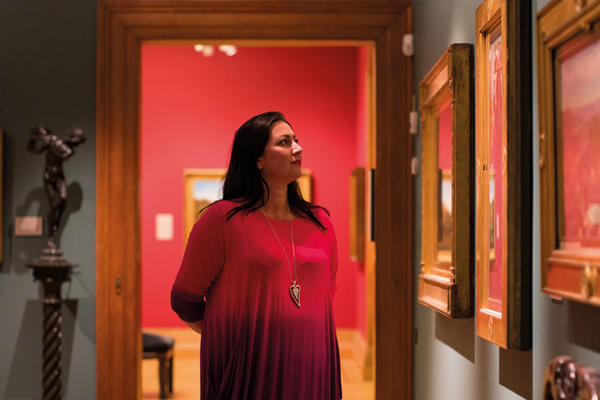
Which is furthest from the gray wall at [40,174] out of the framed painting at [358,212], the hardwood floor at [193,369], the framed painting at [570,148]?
the framed painting at [570,148]

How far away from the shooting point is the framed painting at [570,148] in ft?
4.13

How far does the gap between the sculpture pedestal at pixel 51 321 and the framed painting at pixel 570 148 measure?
248cm

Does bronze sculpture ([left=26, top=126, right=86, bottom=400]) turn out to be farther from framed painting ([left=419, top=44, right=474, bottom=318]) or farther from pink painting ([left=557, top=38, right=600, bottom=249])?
pink painting ([left=557, top=38, right=600, bottom=249])

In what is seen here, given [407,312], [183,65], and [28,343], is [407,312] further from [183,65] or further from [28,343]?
[183,65]

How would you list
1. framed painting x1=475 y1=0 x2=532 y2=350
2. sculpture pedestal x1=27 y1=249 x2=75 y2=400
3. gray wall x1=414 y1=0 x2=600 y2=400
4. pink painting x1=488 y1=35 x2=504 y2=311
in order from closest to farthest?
gray wall x1=414 y1=0 x2=600 y2=400, framed painting x1=475 y1=0 x2=532 y2=350, pink painting x1=488 y1=35 x2=504 y2=311, sculpture pedestal x1=27 y1=249 x2=75 y2=400

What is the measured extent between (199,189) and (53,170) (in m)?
3.79

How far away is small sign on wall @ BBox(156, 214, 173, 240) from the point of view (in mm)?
7184

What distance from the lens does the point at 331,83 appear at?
7262 mm

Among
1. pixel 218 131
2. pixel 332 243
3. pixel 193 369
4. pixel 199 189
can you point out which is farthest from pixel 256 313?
pixel 218 131

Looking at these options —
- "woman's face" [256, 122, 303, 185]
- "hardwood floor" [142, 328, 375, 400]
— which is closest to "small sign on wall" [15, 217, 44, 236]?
"woman's face" [256, 122, 303, 185]

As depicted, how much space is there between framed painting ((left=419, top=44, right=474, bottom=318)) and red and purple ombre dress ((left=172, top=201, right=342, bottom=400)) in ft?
1.42

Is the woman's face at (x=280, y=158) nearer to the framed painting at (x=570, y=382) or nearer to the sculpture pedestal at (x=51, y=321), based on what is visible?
the framed painting at (x=570, y=382)

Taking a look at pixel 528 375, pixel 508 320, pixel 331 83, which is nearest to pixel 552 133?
pixel 508 320

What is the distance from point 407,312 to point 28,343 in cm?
183
